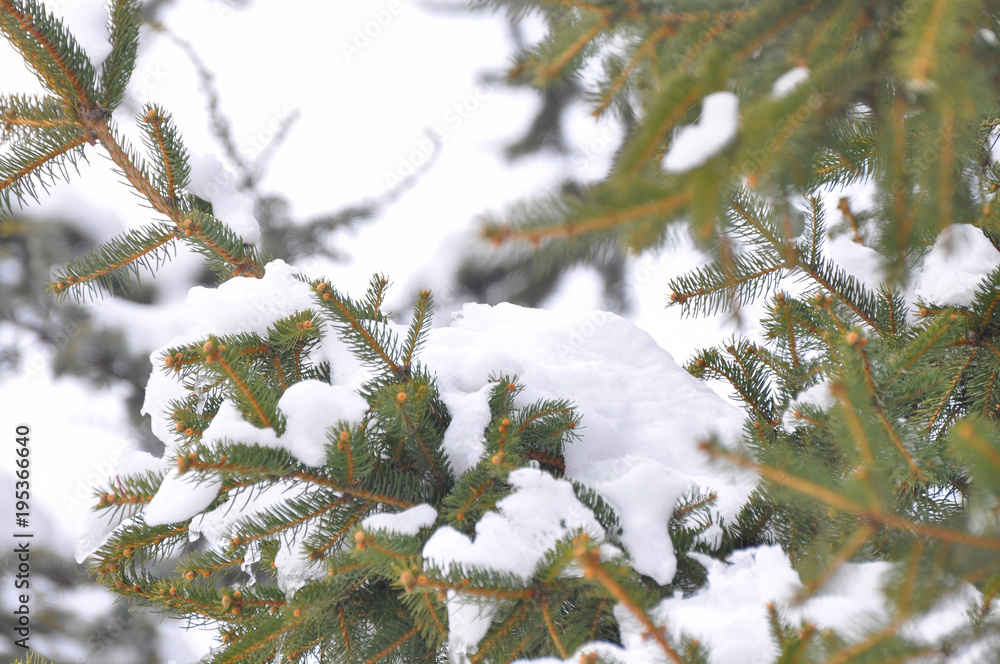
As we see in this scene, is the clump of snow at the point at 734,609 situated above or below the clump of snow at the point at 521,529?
below

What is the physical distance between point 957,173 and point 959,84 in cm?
36

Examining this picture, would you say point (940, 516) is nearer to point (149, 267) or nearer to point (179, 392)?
point (179, 392)

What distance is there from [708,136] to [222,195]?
1.51m

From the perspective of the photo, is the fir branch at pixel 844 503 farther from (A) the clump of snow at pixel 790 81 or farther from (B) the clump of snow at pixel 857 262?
(B) the clump of snow at pixel 857 262

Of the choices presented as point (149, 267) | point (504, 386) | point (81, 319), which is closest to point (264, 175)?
point (81, 319)

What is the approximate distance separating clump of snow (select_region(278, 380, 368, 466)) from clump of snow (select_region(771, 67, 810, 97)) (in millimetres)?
882

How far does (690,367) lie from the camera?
1.78 m

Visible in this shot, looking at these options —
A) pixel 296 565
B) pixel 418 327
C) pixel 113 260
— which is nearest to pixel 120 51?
pixel 113 260

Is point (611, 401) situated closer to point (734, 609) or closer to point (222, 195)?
point (734, 609)

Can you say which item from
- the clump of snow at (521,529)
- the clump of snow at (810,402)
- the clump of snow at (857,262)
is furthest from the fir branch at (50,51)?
the clump of snow at (857,262)

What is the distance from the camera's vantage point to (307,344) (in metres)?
1.48

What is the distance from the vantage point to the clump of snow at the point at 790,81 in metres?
0.68

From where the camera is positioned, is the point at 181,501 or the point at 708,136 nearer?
the point at 708,136

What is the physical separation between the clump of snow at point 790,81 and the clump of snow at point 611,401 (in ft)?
1.84
